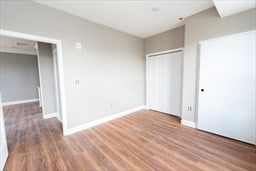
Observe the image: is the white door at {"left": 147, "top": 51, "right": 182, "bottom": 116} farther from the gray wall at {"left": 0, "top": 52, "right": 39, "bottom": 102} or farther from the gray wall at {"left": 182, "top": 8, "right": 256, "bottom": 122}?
the gray wall at {"left": 0, "top": 52, "right": 39, "bottom": 102}

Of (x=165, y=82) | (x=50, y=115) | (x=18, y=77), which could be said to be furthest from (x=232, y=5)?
(x=18, y=77)

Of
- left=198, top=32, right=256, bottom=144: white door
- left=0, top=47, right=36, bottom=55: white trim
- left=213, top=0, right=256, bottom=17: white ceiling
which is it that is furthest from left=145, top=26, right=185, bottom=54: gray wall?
left=0, top=47, right=36, bottom=55: white trim

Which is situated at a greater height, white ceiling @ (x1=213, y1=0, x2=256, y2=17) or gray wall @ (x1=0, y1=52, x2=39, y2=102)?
white ceiling @ (x1=213, y1=0, x2=256, y2=17)

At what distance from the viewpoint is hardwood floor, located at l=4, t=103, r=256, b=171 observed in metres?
1.77

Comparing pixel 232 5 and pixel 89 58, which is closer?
pixel 232 5

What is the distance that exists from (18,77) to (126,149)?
6.59m

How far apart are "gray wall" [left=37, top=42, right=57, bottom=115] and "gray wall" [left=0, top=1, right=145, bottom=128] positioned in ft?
5.26

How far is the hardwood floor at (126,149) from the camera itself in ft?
5.82

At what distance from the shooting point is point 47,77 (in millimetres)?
3799

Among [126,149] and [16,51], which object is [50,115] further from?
[16,51]

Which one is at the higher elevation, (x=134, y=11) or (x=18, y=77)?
(x=134, y=11)

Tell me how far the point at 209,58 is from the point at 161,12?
1411 millimetres

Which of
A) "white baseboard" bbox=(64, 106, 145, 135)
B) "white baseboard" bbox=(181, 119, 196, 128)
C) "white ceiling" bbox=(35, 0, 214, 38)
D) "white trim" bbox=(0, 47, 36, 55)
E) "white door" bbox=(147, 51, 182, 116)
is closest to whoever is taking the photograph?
"white ceiling" bbox=(35, 0, 214, 38)

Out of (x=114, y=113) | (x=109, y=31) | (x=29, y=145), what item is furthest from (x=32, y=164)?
(x=109, y=31)
